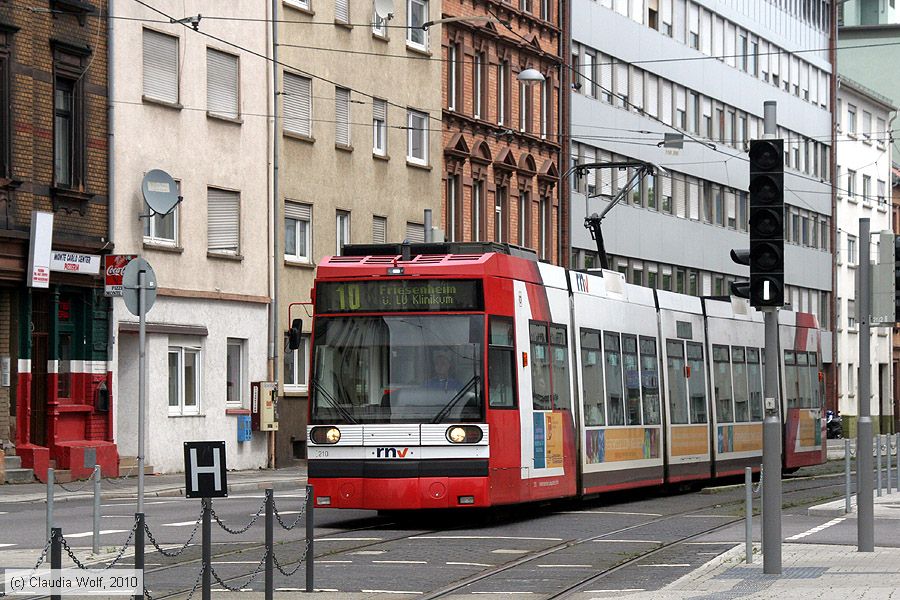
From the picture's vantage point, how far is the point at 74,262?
33906 mm

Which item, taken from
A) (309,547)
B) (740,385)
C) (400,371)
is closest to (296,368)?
(740,385)

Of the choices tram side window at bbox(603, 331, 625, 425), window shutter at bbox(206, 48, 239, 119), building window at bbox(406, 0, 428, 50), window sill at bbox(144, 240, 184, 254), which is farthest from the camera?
building window at bbox(406, 0, 428, 50)

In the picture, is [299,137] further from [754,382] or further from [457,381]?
[457,381]

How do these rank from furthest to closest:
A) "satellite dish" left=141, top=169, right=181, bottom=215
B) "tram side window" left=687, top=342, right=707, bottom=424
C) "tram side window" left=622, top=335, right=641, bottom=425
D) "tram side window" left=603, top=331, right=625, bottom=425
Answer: "satellite dish" left=141, top=169, right=181, bottom=215 < "tram side window" left=687, top=342, right=707, bottom=424 < "tram side window" left=622, top=335, right=641, bottom=425 < "tram side window" left=603, top=331, right=625, bottom=425

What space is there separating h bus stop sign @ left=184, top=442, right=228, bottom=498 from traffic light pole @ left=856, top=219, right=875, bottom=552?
6.58 m

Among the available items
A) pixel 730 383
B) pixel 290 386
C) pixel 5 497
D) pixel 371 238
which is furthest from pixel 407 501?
pixel 371 238

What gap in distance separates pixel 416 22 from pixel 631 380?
74.4 feet

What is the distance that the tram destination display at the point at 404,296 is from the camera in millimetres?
21234

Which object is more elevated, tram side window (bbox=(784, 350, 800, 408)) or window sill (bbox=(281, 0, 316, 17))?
window sill (bbox=(281, 0, 316, 17))

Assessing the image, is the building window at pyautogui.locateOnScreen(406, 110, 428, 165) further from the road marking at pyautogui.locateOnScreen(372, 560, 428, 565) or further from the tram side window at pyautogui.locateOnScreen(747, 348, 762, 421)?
the road marking at pyautogui.locateOnScreen(372, 560, 428, 565)

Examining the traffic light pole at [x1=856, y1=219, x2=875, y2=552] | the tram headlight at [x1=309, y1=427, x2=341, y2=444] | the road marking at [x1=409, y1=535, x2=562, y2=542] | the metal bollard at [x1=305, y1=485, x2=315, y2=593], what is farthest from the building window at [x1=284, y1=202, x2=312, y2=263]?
the metal bollard at [x1=305, y1=485, x2=315, y2=593]

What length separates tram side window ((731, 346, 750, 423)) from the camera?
32562mm

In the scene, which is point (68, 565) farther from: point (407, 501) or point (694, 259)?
point (694, 259)

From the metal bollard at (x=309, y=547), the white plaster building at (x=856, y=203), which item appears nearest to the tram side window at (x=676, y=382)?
the metal bollard at (x=309, y=547)
